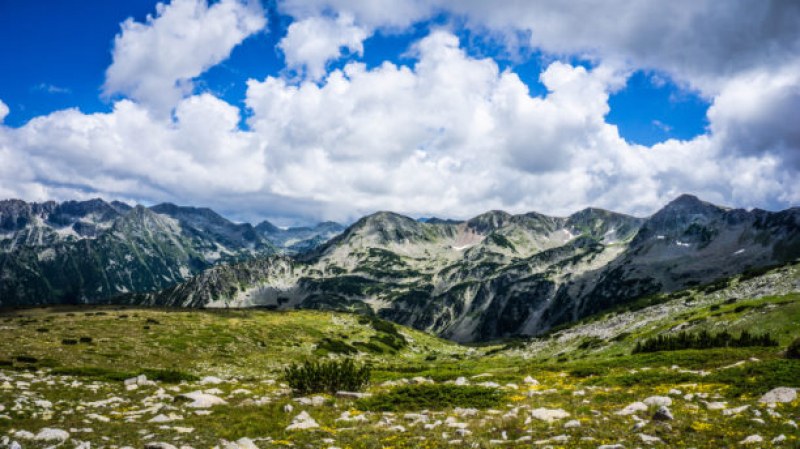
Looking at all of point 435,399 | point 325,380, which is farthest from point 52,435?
point 435,399

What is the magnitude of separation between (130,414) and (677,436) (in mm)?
21522

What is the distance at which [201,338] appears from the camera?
7925cm

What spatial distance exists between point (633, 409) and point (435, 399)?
899cm

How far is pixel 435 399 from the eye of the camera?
70.9 feet

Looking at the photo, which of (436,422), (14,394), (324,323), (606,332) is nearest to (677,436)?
(436,422)

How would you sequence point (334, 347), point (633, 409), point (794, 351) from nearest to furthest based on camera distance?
point (633, 409), point (794, 351), point (334, 347)

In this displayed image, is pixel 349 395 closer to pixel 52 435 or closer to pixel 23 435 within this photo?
pixel 52 435

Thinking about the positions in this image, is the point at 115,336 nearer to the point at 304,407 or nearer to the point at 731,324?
the point at 304,407

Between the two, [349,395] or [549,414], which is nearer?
[549,414]

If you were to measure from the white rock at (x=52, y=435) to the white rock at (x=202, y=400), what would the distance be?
6.57 meters

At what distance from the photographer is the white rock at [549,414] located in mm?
16172

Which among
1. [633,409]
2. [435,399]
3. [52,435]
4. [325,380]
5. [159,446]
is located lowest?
[325,380]

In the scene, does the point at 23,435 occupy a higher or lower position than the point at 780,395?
lower

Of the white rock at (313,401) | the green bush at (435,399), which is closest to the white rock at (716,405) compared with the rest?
the green bush at (435,399)
